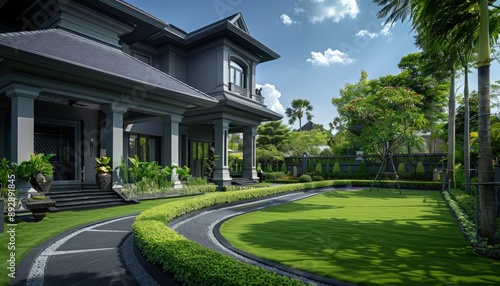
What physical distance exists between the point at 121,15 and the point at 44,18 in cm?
335

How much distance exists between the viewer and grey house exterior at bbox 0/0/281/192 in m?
9.09

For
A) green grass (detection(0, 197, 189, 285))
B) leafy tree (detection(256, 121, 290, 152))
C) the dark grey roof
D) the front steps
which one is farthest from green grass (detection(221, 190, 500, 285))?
leafy tree (detection(256, 121, 290, 152))

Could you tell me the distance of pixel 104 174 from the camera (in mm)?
11055

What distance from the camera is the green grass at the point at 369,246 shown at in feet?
13.1

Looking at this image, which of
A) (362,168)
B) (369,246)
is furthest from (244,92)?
(369,246)

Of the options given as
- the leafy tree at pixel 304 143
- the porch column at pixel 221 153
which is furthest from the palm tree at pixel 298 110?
the porch column at pixel 221 153

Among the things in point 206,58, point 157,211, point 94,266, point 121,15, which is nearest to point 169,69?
point 206,58

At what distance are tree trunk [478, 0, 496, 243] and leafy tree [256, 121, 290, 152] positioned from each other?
1122 inches

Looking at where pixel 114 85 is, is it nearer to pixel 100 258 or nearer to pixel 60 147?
pixel 60 147

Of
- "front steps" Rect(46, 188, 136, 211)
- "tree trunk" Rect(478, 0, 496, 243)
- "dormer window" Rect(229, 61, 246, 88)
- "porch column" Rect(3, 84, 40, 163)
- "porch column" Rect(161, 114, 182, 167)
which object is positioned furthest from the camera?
"dormer window" Rect(229, 61, 246, 88)

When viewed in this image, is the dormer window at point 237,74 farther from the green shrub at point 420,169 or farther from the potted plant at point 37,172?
the green shrub at point 420,169

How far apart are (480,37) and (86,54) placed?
1209cm

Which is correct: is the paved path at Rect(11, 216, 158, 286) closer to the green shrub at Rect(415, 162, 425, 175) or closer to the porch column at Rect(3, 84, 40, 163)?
the porch column at Rect(3, 84, 40, 163)

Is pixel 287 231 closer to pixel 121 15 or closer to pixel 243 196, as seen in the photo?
pixel 243 196
